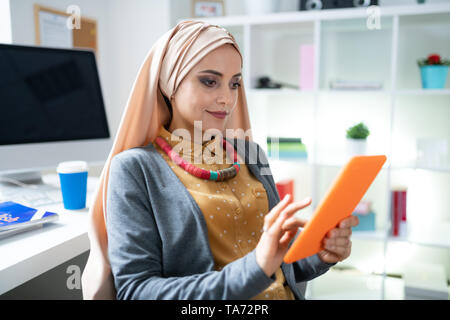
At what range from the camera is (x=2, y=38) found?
1.86m

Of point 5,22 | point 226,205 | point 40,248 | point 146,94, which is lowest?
point 40,248

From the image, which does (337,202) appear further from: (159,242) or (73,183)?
(73,183)

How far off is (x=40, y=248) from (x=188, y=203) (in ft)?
1.31

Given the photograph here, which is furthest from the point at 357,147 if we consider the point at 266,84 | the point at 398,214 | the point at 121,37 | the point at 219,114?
the point at 121,37

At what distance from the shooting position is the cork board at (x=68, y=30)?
6.40 feet

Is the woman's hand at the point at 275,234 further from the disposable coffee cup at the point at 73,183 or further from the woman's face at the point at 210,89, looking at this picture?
the disposable coffee cup at the point at 73,183

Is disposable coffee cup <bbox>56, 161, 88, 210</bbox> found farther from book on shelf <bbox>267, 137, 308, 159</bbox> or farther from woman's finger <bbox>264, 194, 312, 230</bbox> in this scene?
book on shelf <bbox>267, 137, 308, 159</bbox>

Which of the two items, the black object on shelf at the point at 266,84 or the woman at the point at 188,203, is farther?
the black object on shelf at the point at 266,84

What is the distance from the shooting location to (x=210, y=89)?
958 millimetres

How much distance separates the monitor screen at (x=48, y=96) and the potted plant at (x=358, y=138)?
4.12 feet

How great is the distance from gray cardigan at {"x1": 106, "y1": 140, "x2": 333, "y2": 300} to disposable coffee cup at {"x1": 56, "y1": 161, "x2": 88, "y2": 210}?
43 centimetres

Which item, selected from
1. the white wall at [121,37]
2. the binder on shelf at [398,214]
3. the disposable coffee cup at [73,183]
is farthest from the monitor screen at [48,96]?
the binder on shelf at [398,214]
